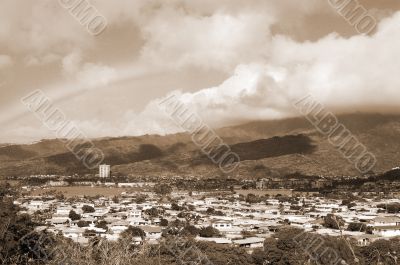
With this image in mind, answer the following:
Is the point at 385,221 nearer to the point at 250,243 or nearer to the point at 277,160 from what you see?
the point at 250,243

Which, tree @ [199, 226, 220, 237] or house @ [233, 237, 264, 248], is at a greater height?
tree @ [199, 226, 220, 237]

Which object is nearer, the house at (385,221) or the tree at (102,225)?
the tree at (102,225)

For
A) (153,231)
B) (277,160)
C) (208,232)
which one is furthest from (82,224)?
(277,160)

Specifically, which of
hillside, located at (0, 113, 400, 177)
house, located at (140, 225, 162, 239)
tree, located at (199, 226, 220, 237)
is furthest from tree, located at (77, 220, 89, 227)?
hillside, located at (0, 113, 400, 177)

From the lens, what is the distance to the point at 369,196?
285 feet

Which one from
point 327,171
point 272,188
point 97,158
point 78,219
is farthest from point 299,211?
point 97,158

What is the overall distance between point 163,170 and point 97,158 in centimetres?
4079

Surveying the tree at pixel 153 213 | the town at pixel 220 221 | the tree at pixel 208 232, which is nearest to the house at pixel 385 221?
the town at pixel 220 221

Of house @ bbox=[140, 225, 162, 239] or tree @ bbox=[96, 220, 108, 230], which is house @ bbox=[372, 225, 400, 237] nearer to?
house @ bbox=[140, 225, 162, 239]

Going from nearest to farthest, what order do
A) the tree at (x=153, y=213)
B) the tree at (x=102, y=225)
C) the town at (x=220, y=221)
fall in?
the town at (x=220, y=221) → the tree at (x=102, y=225) → the tree at (x=153, y=213)

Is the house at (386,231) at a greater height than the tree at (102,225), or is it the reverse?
the tree at (102,225)

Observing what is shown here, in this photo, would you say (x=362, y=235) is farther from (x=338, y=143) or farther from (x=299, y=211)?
(x=338, y=143)

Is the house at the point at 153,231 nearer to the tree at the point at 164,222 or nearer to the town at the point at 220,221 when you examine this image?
the town at the point at 220,221

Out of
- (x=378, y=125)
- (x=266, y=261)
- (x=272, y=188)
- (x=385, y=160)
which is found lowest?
(x=266, y=261)
